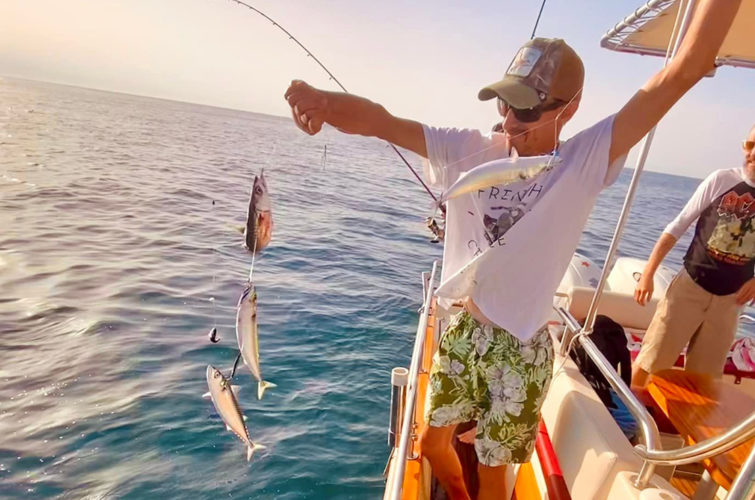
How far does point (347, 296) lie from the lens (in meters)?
8.90

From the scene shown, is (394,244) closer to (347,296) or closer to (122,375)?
(347,296)

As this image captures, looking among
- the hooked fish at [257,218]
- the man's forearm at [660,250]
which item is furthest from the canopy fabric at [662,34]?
the hooked fish at [257,218]

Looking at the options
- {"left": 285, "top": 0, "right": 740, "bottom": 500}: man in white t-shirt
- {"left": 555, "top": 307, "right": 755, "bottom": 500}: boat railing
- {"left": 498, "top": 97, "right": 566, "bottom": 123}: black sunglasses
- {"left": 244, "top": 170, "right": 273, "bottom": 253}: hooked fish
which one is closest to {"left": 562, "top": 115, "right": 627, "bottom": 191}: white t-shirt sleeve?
{"left": 285, "top": 0, "right": 740, "bottom": 500}: man in white t-shirt

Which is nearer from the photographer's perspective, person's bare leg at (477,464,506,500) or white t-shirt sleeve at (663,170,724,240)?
person's bare leg at (477,464,506,500)

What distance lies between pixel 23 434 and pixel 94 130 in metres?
35.7

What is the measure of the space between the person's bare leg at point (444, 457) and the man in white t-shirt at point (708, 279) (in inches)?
82.3

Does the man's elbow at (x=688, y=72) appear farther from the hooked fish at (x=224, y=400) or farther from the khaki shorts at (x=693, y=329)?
the khaki shorts at (x=693, y=329)

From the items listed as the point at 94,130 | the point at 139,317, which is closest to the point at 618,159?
the point at 139,317

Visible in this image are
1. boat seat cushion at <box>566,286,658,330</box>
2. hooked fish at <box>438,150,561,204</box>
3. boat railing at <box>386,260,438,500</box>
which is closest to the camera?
hooked fish at <box>438,150,561,204</box>

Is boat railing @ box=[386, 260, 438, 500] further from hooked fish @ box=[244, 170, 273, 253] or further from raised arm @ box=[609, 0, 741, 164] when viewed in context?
raised arm @ box=[609, 0, 741, 164]

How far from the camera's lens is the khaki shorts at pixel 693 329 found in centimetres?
367

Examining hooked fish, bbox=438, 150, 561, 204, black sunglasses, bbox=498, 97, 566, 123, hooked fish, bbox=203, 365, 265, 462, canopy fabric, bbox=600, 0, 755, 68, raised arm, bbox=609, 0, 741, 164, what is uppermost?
canopy fabric, bbox=600, 0, 755, 68

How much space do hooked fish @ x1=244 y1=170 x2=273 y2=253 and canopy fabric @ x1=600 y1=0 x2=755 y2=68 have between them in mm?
3106

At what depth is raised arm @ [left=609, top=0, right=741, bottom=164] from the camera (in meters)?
1.64
